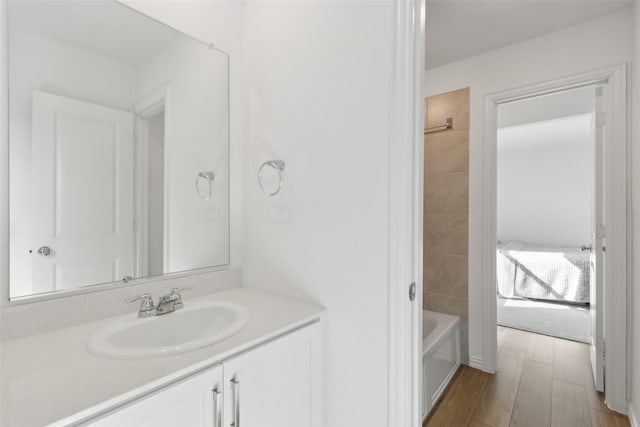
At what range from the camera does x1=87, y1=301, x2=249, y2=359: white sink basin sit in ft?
2.52

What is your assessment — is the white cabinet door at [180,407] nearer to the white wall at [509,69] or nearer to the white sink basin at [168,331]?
the white sink basin at [168,331]

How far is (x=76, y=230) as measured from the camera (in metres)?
1.03

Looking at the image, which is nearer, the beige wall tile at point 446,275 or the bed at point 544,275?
the beige wall tile at point 446,275

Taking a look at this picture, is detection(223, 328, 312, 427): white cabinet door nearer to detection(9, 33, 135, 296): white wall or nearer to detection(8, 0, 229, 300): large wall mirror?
detection(8, 0, 229, 300): large wall mirror

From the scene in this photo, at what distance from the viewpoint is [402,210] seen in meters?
A: 0.98

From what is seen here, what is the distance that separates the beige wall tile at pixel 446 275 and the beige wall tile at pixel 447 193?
0.39 meters

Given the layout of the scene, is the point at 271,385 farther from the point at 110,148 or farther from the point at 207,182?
the point at 110,148

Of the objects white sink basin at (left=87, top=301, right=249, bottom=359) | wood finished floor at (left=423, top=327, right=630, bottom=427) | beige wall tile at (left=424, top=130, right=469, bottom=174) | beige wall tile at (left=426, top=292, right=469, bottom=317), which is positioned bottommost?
wood finished floor at (left=423, top=327, right=630, bottom=427)

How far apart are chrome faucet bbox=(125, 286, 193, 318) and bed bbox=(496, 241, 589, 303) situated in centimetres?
348

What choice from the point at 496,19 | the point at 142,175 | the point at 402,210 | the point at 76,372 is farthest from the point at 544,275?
the point at 76,372

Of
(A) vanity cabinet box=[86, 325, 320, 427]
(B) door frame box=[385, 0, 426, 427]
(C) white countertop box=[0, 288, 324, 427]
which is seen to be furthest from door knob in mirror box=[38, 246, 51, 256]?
(B) door frame box=[385, 0, 426, 427]

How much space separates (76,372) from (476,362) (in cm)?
244

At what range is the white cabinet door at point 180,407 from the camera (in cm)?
62

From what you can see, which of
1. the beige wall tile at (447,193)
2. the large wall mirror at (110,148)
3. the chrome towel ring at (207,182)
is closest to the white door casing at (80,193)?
the large wall mirror at (110,148)
